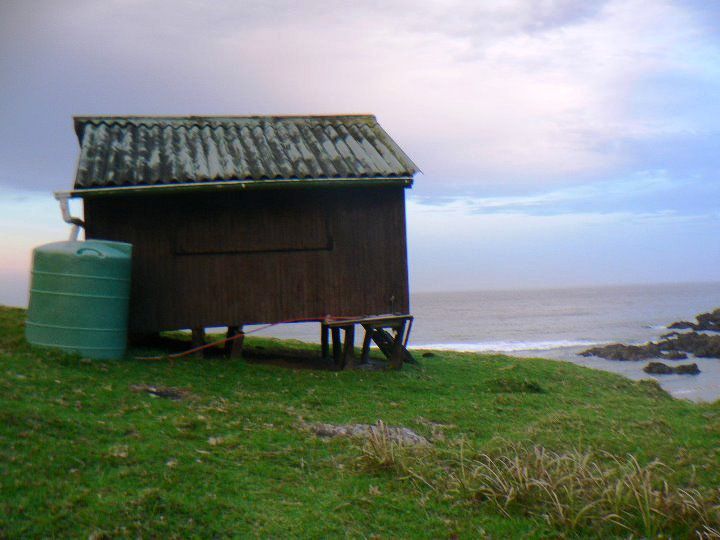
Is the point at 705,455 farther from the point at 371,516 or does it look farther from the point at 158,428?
the point at 158,428

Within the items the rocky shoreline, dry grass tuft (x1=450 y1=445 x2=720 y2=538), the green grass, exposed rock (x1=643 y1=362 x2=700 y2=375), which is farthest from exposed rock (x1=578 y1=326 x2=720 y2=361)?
dry grass tuft (x1=450 y1=445 x2=720 y2=538)

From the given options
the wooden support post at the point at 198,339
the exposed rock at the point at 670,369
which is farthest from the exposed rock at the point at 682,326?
the wooden support post at the point at 198,339

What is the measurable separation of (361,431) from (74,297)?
21.2ft

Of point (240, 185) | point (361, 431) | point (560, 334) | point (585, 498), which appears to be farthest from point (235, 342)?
point (560, 334)

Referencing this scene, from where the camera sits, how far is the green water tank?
1288cm

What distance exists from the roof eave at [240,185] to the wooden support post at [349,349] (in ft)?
11.1

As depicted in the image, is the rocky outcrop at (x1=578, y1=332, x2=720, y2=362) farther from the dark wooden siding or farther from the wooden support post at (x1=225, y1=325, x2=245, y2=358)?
the wooden support post at (x1=225, y1=325, x2=245, y2=358)

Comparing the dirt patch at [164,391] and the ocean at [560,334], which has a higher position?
the dirt patch at [164,391]

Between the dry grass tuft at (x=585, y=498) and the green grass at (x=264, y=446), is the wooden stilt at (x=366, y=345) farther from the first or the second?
the dry grass tuft at (x=585, y=498)

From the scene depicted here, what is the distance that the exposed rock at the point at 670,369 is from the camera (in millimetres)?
34062

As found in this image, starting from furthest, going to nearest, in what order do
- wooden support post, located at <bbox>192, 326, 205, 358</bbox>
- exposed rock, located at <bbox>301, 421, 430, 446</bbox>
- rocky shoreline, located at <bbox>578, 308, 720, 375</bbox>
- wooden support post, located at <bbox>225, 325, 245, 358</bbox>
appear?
rocky shoreline, located at <bbox>578, 308, 720, 375</bbox> → wooden support post, located at <bbox>225, 325, 245, 358</bbox> → wooden support post, located at <bbox>192, 326, 205, 358</bbox> → exposed rock, located at <bbox>301, 421, 430, 446</bbox>

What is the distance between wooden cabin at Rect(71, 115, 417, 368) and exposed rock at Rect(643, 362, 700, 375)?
2339cm

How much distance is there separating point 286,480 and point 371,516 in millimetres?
1280

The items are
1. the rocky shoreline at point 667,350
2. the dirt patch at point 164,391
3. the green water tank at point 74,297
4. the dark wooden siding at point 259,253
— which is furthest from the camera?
the rocky shoreline at point 667,350
